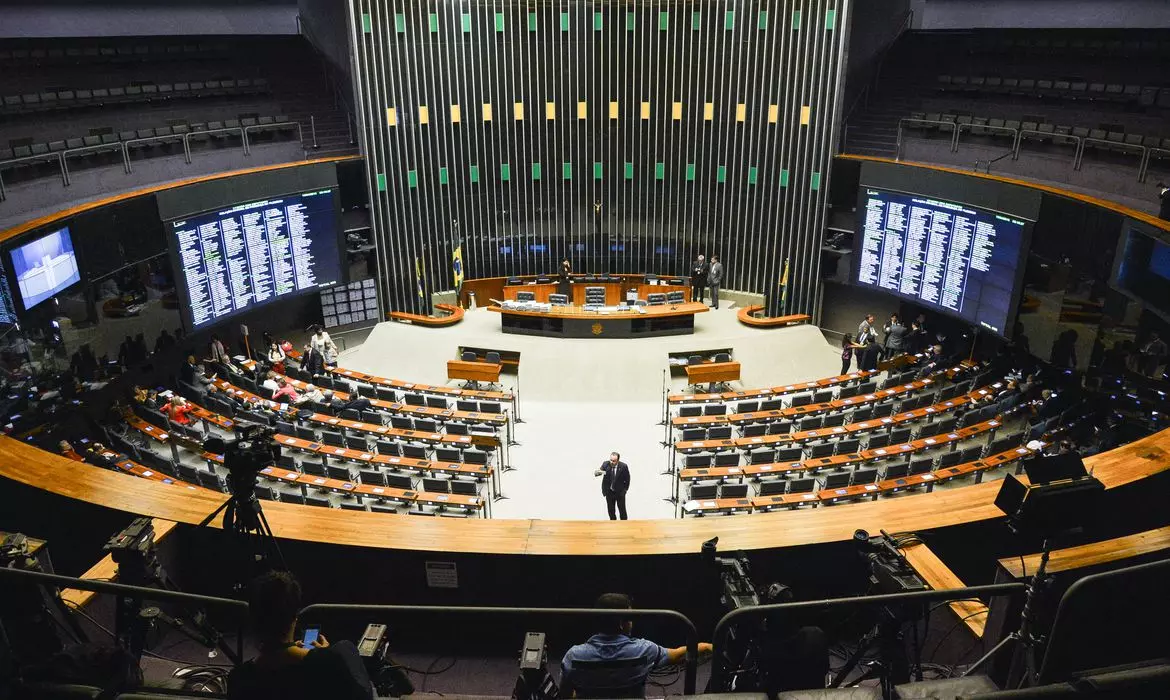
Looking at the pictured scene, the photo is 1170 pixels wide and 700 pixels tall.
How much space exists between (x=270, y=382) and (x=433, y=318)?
4.58m

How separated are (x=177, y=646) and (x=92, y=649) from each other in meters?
1.47

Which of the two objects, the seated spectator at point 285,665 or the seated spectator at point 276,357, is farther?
the seated spectator at point 276,357

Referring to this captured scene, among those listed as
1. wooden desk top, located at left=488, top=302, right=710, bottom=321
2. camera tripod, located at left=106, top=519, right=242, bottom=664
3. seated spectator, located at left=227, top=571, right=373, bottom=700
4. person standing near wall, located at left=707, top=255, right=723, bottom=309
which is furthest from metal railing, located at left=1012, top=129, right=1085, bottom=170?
camera tripod, located at left=106, top=519, right=242, bottom=664

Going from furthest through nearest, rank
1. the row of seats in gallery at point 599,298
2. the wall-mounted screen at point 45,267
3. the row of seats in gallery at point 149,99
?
1. the row of seats in gallery at point 599,298
2. the row of seats in gallery at point 149,99
3. the wall-mounted screen at point 45,267

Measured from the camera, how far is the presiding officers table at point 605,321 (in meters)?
15.5

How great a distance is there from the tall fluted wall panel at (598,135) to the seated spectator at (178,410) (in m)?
6.25

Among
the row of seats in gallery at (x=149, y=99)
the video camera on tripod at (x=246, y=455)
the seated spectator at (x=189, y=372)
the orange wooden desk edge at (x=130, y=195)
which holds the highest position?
the row of seats in gallery at (x=149, y=99)

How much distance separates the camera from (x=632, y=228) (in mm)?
18641

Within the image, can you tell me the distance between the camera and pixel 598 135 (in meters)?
18.1

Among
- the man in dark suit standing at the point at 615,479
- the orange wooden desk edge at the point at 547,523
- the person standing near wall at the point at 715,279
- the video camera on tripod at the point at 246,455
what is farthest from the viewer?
the person standing near wall at the point at 715,279

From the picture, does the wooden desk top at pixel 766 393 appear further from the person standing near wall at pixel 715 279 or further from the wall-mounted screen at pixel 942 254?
the person standing near wall at pixel 715 279

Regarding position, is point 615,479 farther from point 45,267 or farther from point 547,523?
point 45,267

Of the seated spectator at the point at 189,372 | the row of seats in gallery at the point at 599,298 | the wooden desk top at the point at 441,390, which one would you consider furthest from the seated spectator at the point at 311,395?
the row of seats in gallery at the point at 599,298

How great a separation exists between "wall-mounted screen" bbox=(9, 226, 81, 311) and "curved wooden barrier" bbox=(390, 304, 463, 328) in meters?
6.78
